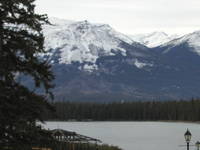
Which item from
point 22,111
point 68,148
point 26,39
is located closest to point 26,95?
point 22,111

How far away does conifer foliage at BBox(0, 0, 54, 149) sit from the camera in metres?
22.6

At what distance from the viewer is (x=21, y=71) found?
2316 cm

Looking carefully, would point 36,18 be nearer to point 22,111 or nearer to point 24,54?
point 24,54

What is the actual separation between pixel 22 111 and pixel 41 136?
4.91 ft

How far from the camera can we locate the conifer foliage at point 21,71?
2256 centimetres

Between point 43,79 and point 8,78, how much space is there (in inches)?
54.1

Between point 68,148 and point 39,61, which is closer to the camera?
point 39,61

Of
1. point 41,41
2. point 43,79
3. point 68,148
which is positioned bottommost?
point 68,148

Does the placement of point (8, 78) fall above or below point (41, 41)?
below

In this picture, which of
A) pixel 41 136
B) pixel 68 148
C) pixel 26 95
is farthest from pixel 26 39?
pixel 68 148

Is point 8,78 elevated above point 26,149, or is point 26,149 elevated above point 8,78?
point 8,78

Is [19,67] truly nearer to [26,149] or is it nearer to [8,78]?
[8,78]

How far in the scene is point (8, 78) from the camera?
2295 centimetres

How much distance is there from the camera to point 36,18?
76.4 ft
